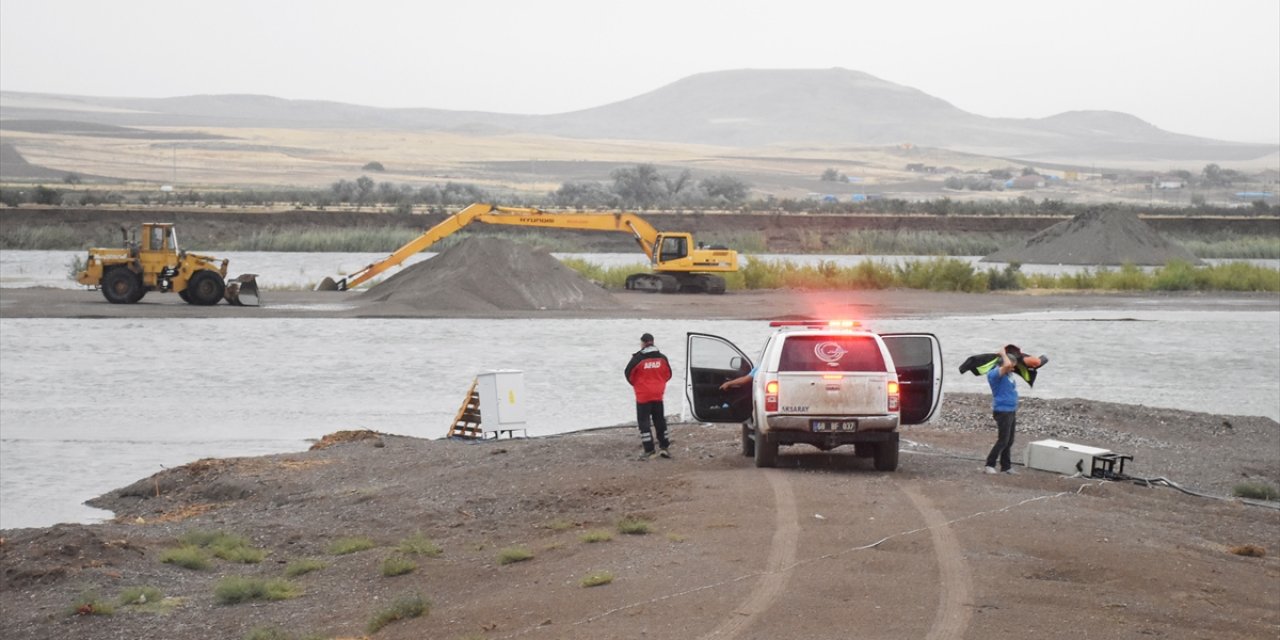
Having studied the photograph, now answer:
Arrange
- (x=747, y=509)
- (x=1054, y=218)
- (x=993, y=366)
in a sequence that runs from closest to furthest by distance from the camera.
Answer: (x=747, y=509) < (x=993, y=366) < (x=1054, y=218)

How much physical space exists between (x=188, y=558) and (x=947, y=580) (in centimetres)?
788

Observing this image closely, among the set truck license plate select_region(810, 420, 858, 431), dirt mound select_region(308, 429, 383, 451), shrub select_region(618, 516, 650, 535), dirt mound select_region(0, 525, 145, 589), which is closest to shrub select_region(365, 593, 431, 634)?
shrub select_region(618, 516, 650, 535)

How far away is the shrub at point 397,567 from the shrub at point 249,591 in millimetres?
822

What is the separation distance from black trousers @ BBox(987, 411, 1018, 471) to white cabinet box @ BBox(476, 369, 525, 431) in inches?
346

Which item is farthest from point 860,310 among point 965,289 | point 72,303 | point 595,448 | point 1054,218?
point 1054,218

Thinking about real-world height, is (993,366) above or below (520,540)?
above

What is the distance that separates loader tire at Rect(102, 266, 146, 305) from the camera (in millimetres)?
51156

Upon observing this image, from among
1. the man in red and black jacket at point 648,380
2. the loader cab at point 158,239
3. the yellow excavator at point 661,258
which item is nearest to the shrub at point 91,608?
the man in red and black jacket at point 648,380

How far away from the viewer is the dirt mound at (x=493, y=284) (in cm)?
5484

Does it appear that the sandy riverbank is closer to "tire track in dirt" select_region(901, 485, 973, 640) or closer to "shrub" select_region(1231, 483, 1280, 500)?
"shrub" select_region(1231, 483, 1280, 500)

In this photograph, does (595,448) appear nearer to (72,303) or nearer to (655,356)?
(655,356)

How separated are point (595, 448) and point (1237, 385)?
21.9 m

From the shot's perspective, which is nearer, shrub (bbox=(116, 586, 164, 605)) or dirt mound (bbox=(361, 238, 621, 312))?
shrub (bbox=(116, 586, 164, 605))

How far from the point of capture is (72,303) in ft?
172
